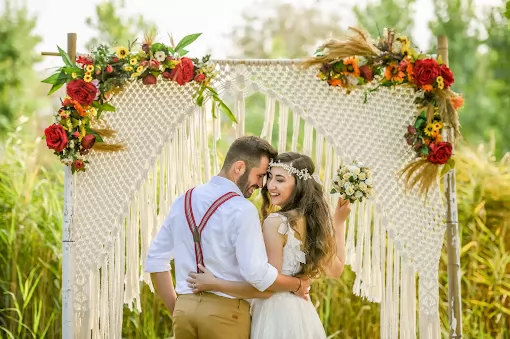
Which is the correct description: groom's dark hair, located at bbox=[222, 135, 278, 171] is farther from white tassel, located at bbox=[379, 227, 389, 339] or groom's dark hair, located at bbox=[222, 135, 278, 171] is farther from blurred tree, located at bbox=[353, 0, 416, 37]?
blurred tree, located at bbox=[353, 0, 416, 37]

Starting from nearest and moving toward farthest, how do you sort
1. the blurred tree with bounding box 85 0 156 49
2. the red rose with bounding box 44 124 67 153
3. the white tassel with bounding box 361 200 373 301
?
the red rose with bounding box 44 124 67 153, the white tassel with bounding box 361 200 373 301, the blurred tree with bounding box 85 0 156 49

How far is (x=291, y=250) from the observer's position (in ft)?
9.83

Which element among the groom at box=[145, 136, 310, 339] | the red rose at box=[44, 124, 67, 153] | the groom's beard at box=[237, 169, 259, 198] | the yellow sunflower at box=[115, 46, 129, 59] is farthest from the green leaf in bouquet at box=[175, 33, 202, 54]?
the groom's beard at box=[237, 169, 259, 198]

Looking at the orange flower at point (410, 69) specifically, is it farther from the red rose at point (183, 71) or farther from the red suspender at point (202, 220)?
the red suspender at point (202, 220)

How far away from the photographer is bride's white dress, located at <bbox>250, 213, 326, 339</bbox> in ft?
9.76

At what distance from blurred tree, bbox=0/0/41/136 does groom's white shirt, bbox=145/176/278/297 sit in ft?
41.5

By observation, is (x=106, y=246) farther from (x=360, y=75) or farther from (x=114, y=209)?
(x=360, y=75)

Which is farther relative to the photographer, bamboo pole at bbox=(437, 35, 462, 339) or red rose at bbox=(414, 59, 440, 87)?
bamboo pole at bbox=(437, 35, 462, 339)

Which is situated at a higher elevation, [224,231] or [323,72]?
[323,72]

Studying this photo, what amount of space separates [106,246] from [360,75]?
4.99ft

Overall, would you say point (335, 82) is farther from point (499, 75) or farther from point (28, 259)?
point (499, 75)

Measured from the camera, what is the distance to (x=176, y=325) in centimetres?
291

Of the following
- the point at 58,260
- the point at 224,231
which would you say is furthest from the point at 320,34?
the point at 224,231

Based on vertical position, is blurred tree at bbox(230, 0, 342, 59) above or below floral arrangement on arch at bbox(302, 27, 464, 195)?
above
